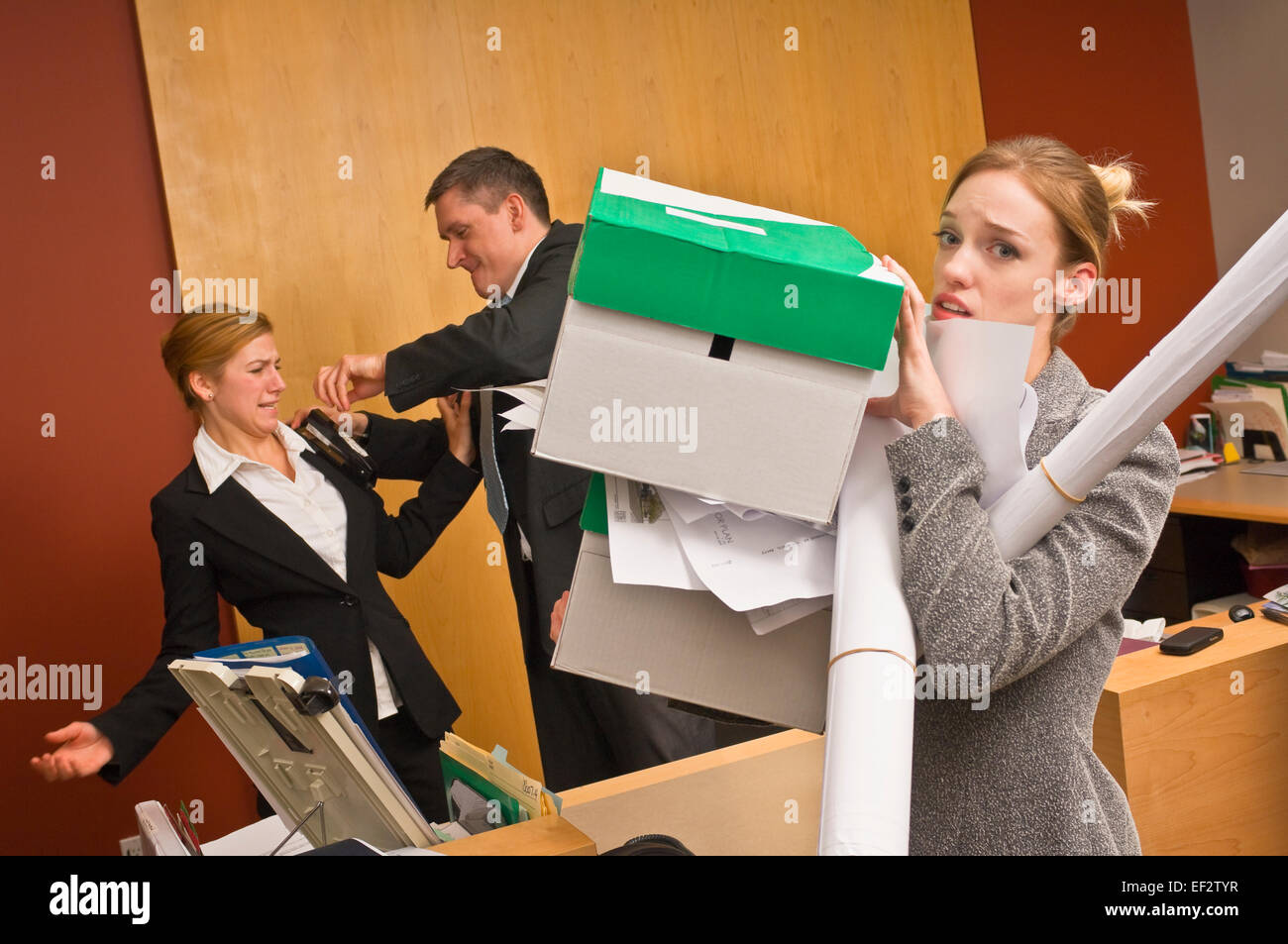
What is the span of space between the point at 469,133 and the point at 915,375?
2.46 metres

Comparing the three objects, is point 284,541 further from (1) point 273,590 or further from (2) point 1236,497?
(2) point 1236,497

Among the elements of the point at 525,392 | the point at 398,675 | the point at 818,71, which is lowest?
the point at 398,675

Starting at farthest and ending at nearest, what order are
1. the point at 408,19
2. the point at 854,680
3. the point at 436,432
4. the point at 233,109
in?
the point at 408,19, the point at 233,109, the point at 436,432, the point at 854,680

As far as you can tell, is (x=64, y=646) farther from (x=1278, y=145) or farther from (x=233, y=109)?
(x=1278, y=145)

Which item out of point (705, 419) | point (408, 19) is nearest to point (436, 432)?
point (408, 19)

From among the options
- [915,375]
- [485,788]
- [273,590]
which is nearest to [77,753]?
[273,590]

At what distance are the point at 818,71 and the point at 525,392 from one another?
2867mm

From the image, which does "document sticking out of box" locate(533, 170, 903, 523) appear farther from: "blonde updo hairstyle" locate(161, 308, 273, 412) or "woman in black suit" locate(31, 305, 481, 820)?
"blonde updo hairstyle" locate(161, 308, 273, 412)

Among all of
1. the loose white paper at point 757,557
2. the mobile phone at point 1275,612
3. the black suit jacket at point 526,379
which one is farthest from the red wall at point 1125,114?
the loose white paper at point 757,557

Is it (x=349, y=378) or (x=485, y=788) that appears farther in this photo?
(x=349, y=378)

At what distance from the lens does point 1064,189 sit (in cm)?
100

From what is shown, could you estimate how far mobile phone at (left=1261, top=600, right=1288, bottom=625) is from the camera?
2088mm

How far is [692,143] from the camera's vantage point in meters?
3.31

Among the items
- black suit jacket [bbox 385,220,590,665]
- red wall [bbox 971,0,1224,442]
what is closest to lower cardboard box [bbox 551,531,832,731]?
black suit jacket [bbox 385,220,590,665]
